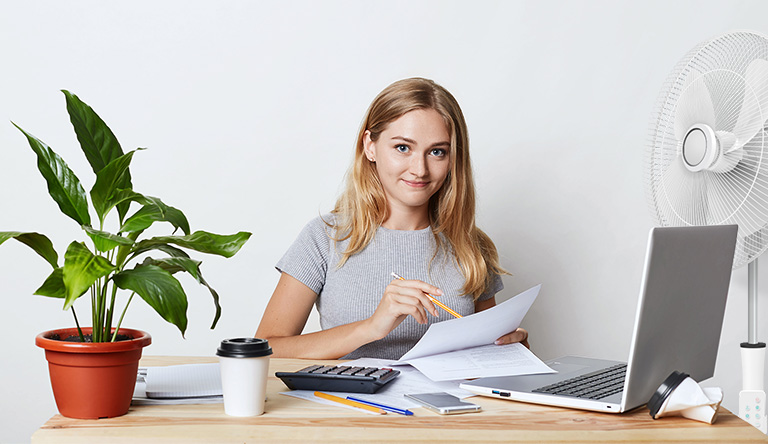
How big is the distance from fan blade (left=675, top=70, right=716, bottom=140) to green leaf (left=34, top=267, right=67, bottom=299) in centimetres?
148

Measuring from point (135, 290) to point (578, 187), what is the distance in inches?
71.2

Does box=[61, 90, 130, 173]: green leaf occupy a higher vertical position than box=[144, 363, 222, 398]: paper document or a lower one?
higher

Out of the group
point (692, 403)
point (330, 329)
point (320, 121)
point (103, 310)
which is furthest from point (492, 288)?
point (103, 310)

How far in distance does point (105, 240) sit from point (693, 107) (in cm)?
144

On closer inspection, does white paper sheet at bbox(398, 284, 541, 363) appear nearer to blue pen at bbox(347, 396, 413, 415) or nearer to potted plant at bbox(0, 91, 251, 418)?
blue pen at bbox(347, 396, 413, 415)

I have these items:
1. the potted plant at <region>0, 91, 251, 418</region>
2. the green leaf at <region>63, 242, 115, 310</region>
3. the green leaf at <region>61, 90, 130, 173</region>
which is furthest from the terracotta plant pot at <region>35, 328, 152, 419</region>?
the green leaf at <region>61, 90, 130, 173</region>

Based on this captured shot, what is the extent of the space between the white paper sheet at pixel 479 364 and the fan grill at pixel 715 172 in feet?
2.23

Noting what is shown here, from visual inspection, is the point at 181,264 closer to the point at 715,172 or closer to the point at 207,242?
the point at 207,242

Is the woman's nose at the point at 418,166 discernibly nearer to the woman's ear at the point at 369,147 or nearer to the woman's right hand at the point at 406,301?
the woman's ear at the point at 369,147

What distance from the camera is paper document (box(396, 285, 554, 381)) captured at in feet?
4.12

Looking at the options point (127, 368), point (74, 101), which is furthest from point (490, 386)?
point (74, 101)

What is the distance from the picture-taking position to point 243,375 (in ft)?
3.27

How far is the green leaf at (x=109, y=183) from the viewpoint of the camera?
979 millimetres

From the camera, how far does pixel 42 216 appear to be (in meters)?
2.23
